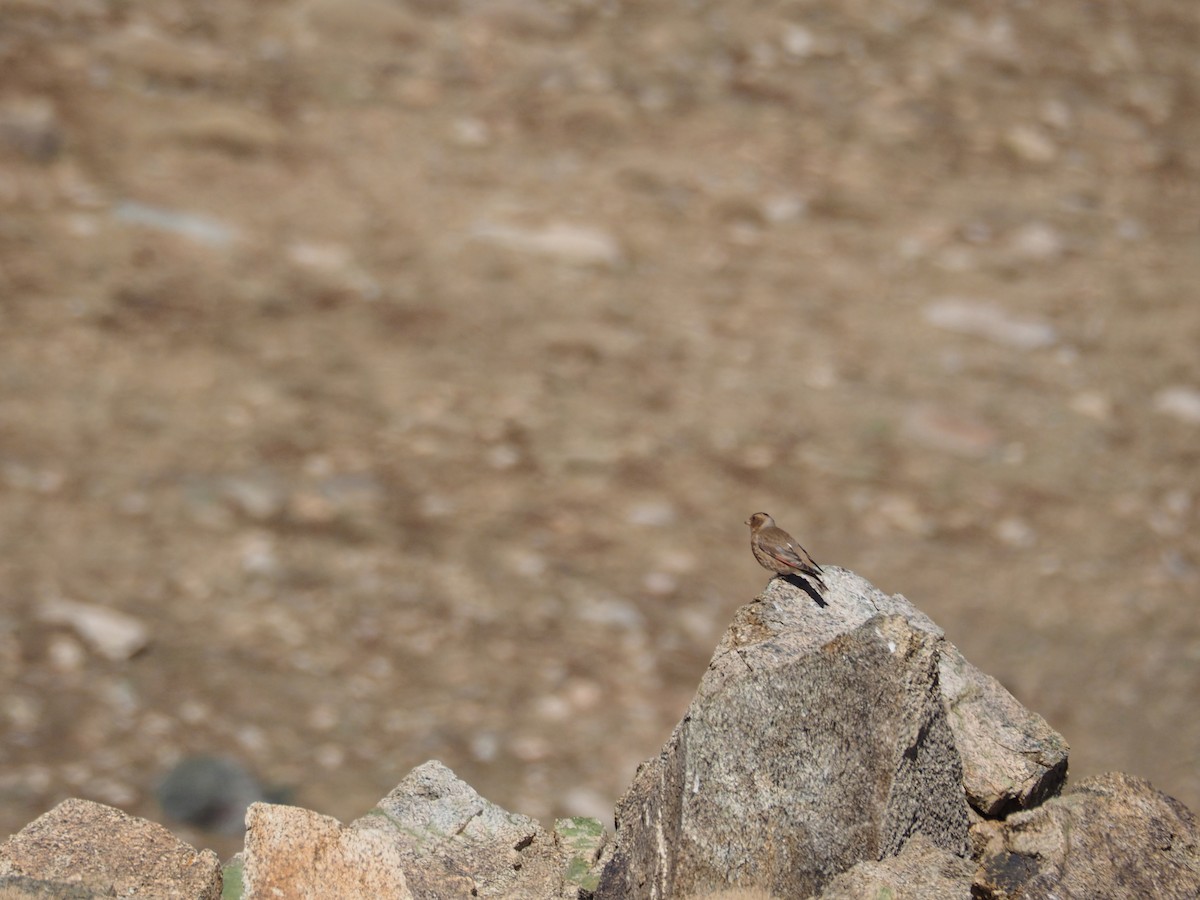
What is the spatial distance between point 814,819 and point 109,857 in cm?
136

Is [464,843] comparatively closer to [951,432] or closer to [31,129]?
[951,432]

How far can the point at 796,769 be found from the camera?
244 cm

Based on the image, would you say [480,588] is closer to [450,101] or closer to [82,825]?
[82,825]

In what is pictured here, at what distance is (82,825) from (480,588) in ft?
7.91

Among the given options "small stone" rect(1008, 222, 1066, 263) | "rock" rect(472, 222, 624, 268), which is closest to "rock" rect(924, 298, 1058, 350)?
"small stone" rect(1008, 222, 1066, 263)

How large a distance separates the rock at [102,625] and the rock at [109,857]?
6.06 feet

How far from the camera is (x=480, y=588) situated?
17.0 ft

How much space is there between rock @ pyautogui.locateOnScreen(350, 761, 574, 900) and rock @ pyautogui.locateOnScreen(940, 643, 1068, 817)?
82cm

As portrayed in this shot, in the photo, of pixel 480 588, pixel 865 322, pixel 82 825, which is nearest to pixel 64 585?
pixel 480 588

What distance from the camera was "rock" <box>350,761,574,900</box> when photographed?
282 cm

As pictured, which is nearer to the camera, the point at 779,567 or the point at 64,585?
the point at 779,567

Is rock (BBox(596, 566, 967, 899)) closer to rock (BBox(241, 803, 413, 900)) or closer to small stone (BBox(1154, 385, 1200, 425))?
rock (BBox(241, 803, 413, 900))

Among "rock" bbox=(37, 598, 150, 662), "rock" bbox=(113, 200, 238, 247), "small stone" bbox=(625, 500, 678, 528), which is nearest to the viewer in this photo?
"rock" bbox=(37, 598, 150, 662)

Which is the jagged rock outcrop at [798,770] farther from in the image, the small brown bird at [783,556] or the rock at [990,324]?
the rock at [990,324]
